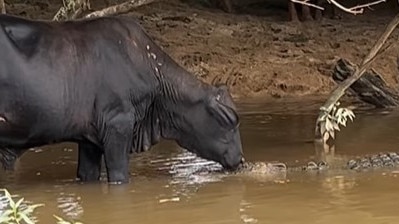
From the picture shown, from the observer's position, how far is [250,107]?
13.1 m

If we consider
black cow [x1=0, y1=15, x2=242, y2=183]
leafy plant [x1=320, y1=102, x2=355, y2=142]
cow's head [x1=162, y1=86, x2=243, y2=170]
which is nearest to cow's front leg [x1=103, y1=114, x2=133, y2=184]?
black cow [x1=0, y1=15, x2=242, y2=183]

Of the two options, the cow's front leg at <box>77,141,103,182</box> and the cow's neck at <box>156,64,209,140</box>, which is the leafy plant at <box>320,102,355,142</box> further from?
the cow's front leg at <box>77,141,103,182</box>

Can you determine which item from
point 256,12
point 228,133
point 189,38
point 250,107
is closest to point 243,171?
point 228,133

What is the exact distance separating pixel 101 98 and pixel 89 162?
2.04 feet

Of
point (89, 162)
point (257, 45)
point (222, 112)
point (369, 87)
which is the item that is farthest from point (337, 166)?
point (257, 45)

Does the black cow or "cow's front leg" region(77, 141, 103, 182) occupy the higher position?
the black cow

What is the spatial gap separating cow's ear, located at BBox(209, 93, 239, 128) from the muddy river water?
0.43 meters

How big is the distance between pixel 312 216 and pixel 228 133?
6.71ft

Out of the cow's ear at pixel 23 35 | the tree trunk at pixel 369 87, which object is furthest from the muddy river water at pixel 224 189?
the tree trunk at pixel 369 87

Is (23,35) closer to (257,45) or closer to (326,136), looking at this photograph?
(326,136)

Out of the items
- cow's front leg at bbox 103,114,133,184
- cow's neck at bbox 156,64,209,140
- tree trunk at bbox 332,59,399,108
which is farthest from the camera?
tree trunk at bbox 332,59,399,108

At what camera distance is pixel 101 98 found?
318 inches

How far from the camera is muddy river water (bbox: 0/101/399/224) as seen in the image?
6.76 metres

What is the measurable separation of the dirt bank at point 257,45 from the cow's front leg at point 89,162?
19.8 ft
